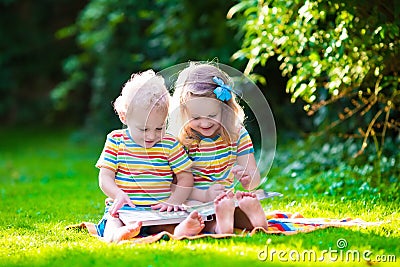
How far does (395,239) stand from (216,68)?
4.00 feet

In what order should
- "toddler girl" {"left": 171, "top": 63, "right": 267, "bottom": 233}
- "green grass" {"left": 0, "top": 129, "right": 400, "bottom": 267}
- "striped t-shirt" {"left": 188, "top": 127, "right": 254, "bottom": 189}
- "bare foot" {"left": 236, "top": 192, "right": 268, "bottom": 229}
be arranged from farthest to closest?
"striped t-shirt" {"left": 188, "top": 127, "right": 254, "bottom": 189}
"toddler girl" {"left": 171, "top": 63, "right": 267, "bottom": 233}
"bare foot" {"left": 236, "top": 192, "right": 268, "bottom": 229}
"green grass" {"left": 0, "top": 129, "right": 400, "bottom": 267}

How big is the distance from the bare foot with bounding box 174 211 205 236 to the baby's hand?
0.26 meters

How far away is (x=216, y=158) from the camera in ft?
11.5

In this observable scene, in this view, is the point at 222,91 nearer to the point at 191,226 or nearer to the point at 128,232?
the point at 191,226

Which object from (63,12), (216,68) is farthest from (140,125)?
(63,12)

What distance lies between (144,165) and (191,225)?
0.46 metres

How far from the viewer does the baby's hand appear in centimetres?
344

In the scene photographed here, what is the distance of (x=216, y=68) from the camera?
3559mm

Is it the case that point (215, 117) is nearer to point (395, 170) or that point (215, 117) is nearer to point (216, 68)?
point (216, 68)

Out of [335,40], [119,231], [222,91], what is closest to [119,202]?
[119,231]

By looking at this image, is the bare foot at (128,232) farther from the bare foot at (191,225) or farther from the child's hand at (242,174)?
the child's hand at (242,174)

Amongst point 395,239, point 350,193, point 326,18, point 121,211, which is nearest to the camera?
point 395,239

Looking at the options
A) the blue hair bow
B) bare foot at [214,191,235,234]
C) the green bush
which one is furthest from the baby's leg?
the green bush

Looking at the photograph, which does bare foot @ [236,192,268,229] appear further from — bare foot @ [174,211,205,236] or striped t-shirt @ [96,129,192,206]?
striped t-shirt @ [96,129,192,206]
